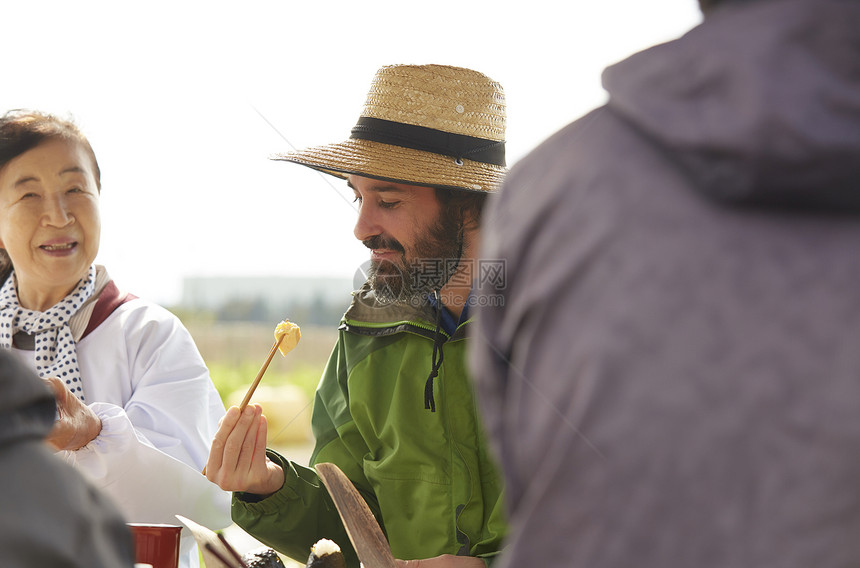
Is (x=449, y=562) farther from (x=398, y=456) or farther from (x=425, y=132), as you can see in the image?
(x=425, y=132)

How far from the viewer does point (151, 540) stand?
3.78 feet

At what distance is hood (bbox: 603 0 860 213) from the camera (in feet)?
1.86

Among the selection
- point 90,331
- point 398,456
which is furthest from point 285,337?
point 90,331

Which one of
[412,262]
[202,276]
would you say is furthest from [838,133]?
[202,276]

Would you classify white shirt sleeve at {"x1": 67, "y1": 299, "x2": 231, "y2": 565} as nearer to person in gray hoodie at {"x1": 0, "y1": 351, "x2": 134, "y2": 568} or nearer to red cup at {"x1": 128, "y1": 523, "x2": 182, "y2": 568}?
red cup at {"x1": 128, "y1": 523, "x2": 182, "y2": 568}

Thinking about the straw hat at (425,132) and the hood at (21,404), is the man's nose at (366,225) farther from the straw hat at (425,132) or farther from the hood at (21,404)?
the hood at (21,404)

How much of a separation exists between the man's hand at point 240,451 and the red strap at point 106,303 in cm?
68

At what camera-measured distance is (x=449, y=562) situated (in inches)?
60.4

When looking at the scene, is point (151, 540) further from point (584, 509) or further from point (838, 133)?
point (838, 133)

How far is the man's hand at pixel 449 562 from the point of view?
1.50 metres

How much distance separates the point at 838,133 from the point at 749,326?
0.15 meters

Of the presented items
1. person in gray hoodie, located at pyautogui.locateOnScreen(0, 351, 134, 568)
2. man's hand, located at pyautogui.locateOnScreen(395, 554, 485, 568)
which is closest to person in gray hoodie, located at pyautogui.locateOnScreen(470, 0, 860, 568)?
person in gray hoodie, located at pyautogui.locateOnScreen(0, 351, 134, 568)

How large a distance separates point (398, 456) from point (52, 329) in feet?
3.10

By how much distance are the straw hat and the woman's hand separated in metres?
0.73
